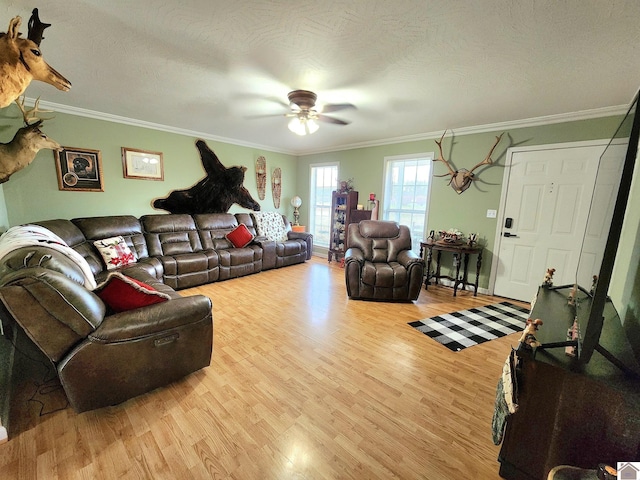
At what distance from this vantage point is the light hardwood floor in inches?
50.1

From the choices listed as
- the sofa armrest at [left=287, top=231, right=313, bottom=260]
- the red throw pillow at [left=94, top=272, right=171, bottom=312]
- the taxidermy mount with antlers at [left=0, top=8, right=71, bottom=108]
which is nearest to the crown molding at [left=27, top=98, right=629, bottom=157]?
the sofa armrest at [left=287, top=231, right=313, bottom=260]

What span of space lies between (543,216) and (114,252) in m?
5.47

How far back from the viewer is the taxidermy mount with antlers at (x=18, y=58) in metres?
1.43

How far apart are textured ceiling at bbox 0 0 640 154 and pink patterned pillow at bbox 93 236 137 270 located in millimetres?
1702

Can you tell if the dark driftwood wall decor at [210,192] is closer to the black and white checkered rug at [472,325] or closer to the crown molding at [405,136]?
the crown molding at [405,136]

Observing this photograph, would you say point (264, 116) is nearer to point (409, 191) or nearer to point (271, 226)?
point (271, 226)

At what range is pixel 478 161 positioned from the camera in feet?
12.0

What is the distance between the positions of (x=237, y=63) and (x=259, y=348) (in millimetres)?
2393

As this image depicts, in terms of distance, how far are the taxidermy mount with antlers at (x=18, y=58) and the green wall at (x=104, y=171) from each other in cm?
223

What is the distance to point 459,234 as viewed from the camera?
3826 millimetres

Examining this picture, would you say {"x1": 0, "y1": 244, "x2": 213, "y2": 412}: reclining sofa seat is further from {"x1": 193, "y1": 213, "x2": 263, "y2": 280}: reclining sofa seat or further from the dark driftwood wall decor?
the dark driftwood wall decor

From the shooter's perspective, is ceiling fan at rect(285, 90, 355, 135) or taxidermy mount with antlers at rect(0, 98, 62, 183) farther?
taxidermy mount with antlers at rect(0, 98, 62, 183)

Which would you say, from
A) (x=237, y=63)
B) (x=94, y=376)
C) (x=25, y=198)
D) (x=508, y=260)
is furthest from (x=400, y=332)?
(x=25, y=198)

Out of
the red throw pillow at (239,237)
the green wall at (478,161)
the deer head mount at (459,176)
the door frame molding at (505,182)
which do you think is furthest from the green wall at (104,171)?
the door frame molding at (505,182)
